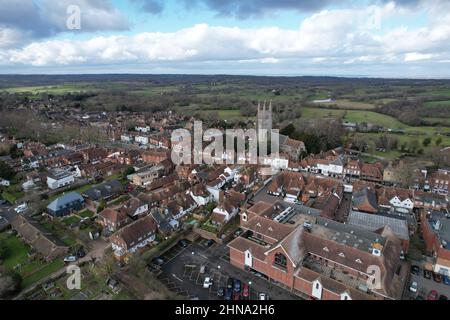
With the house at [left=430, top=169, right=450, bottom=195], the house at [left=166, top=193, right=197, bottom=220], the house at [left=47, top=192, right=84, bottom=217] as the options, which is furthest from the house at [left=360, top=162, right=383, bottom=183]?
the house at [left=47, top=192, right=84, bottom=217]

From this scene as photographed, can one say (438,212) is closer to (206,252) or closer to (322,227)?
(322,227)

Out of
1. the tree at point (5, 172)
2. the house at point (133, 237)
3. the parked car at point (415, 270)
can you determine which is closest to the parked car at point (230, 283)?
the house at point (133, 237)

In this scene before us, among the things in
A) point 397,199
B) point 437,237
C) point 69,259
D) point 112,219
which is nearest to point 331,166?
point 397,199

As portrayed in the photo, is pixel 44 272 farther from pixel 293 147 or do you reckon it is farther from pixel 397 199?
pixel 293 147

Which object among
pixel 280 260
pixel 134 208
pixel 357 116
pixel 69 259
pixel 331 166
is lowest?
pixel 69 259

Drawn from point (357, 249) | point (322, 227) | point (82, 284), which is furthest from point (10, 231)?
point (357, 249)

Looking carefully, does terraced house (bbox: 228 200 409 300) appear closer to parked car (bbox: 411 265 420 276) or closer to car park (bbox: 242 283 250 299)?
parked car (bbox: 411 265 420 276)

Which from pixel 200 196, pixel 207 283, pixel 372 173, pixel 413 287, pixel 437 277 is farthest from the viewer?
pixel 372 173
